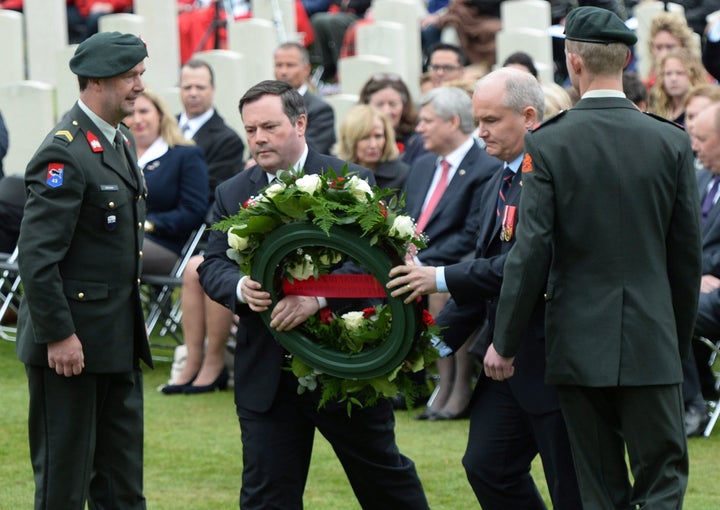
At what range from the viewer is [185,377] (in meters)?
9.37

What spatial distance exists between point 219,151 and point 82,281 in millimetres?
5257

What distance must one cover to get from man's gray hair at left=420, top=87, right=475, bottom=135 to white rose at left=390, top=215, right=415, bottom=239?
3.48 meters

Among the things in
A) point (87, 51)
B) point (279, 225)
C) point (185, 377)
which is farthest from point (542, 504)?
point (185, 377)

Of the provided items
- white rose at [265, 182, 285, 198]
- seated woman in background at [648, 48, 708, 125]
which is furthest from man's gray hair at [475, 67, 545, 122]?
seated woman in background at [648, 48, 708, 125]

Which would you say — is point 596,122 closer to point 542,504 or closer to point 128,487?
point 542,504

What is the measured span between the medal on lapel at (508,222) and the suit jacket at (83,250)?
1512mm

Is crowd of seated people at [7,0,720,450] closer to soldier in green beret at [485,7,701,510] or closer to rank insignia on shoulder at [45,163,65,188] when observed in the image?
soldier in green beret at [485,7,701,510]

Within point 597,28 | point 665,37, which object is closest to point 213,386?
point 665,37

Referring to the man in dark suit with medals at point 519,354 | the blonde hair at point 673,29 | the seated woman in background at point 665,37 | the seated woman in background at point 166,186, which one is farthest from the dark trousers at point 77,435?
the blonde hair at point 673,29

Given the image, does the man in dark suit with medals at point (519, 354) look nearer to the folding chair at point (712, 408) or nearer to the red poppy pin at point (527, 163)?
the red poppy pin at point (527, 163)

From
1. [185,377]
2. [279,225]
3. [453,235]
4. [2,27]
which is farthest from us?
[2,27]

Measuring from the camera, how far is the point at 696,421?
Result: 8055mm

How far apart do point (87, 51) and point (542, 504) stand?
2547mm

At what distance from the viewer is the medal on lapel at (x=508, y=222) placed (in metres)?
5.22
